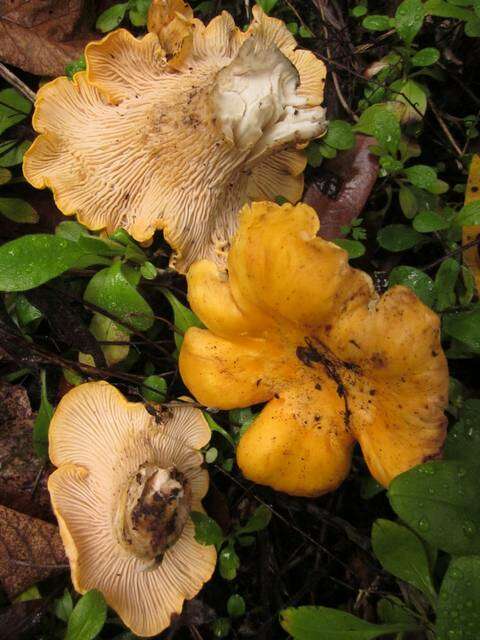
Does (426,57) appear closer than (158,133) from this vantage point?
No

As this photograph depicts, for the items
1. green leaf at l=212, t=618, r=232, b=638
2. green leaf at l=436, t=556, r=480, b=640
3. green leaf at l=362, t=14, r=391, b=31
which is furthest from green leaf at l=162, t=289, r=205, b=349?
green leaf at l=362, t=14, r=391, b=31

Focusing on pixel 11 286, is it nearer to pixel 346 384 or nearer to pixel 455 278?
pixel 346 384

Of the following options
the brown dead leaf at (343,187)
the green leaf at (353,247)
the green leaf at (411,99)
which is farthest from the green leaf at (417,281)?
the green leaf at (411,99)

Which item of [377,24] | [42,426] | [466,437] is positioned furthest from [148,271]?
[377,24]

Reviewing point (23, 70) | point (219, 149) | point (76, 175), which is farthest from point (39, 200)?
point (219, 149)

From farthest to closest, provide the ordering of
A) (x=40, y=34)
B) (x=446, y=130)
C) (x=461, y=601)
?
(x=446, y=130), (x=40, y=34), (x=461, y=601)

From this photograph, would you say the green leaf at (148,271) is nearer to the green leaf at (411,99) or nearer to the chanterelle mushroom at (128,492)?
the chanterelle mushroom at (128,492)

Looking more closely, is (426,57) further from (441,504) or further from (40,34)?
(441,504)
